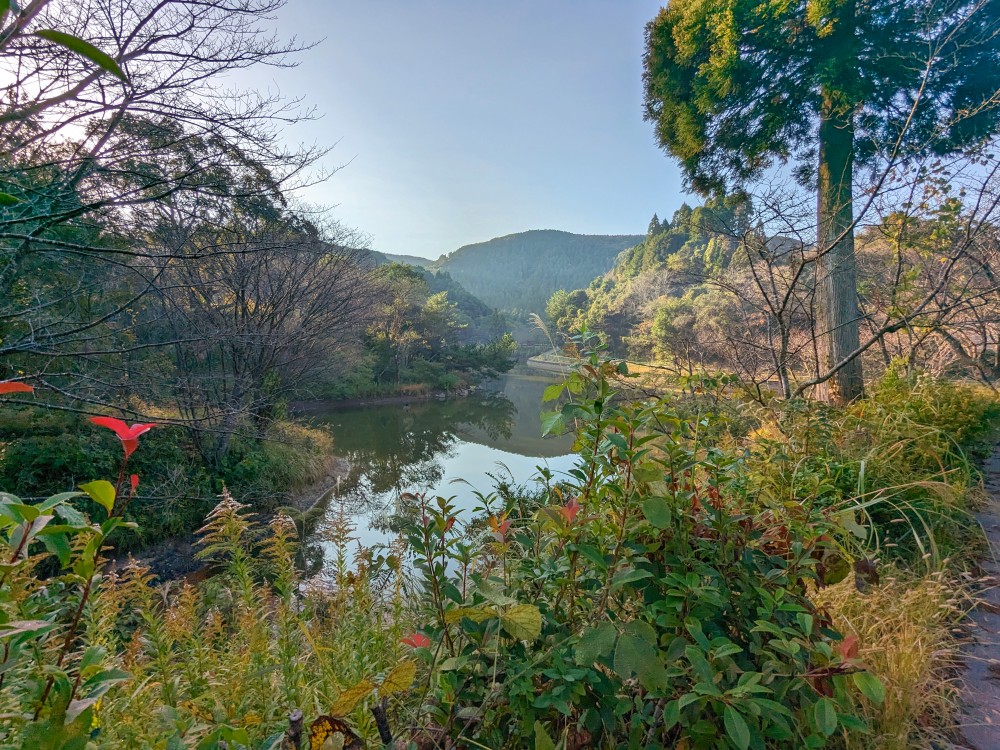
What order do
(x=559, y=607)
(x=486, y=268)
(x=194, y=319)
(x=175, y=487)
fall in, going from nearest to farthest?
(x=559, y=607) → (x=175, y=487) → (x=194, y=319) → (x=486, y=268)

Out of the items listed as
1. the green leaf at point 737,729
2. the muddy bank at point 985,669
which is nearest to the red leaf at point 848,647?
the green leaf at point 737,729

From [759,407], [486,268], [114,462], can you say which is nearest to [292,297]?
[114,462]

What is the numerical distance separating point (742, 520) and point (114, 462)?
717 cm

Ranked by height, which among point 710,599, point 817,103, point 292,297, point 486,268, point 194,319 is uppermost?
point 486,268

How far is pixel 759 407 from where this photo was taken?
2.48 m

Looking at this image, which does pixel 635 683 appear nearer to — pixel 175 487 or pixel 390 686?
pixel 390 686

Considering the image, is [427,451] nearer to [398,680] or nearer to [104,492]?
[398,680]

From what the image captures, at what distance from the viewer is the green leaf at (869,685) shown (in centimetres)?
66

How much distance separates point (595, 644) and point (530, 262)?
98.9 m

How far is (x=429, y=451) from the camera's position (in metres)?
11.6

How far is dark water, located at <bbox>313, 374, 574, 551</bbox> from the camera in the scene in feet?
23.1

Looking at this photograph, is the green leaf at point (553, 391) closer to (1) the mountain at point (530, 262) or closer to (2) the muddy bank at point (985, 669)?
(2) the muddy bank at point (985, 669)

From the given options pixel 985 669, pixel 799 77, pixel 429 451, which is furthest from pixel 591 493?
pixel 429 451

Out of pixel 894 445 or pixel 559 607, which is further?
pixel 894 445
